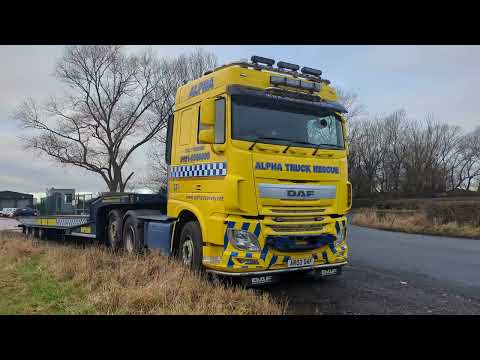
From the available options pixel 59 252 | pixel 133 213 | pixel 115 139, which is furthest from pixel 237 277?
pixel 115 139

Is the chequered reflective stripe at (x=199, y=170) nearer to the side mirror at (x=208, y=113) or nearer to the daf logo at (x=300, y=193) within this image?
the side mirror at (x=208, y=113)

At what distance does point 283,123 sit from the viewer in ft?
21.8

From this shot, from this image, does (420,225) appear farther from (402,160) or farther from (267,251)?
(402,160)

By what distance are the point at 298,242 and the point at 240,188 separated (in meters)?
1.29

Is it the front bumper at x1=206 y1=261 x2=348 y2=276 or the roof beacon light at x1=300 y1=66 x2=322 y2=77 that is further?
the roof beacon light at x1=300 y1=66 x2=322 y2=77

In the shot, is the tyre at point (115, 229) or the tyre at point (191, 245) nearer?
the tyre at point (191, 245)

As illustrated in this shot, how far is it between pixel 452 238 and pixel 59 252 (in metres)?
12.3

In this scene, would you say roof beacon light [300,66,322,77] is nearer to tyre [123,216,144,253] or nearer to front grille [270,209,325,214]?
front grille [270,209,325,214]

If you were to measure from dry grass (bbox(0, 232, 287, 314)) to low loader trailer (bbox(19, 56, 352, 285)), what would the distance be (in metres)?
0.43

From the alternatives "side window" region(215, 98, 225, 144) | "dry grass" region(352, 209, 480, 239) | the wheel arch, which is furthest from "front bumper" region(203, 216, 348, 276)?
"dry grass" region(352, 209, 480, 239)

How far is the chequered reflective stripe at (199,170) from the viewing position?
20.6ft

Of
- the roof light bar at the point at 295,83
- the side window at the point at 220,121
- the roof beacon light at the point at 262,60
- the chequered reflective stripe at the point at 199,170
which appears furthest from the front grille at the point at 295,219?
the roof beacon light at the point at 262,60

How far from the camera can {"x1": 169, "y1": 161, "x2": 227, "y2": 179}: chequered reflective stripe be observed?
627 cm

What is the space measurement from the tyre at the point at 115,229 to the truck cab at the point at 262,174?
2801 mm
